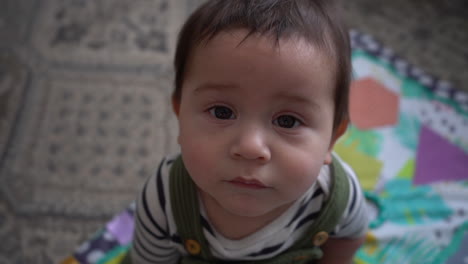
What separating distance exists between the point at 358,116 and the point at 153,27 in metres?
0.62

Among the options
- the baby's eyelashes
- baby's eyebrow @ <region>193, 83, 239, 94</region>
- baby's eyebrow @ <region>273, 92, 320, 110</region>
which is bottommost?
the baby's eyelashes

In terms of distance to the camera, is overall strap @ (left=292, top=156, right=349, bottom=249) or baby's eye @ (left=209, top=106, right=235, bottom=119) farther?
overall strap @ (left=292, top=156, right=349, bottom=249)

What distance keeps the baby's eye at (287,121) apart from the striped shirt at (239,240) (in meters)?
0.16

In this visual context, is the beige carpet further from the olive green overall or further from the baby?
the baby

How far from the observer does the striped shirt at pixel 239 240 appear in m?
0.59

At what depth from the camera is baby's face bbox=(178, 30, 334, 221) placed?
0.44 metres

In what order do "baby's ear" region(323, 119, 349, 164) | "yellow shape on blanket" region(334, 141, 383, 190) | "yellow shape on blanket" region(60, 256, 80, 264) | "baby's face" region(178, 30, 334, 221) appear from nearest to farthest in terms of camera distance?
"baby's face" region(178, 30, 334, 221), "baby's ear" region(323, 119, 349, 164), "yellow shape on blanket" region(60, 256, 80, 264), "yellow shape on blanket" region(334, 141, 383, 190)

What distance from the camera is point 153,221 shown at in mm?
604

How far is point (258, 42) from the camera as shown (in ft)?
1.45

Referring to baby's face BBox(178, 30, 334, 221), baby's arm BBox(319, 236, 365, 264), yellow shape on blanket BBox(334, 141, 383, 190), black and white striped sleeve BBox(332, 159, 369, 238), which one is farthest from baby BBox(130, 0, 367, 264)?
yellow shape on blanket BBox(334, 141, 383, 190)

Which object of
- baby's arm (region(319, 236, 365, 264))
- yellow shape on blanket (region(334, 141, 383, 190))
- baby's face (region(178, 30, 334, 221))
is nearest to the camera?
baby's face (region(178, 30, 334, 221))

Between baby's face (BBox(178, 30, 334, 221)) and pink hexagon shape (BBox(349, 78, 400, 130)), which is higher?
pink hexagon shape (BBox(349, 78, 400, 130))

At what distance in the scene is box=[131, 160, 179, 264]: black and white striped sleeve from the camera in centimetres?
60

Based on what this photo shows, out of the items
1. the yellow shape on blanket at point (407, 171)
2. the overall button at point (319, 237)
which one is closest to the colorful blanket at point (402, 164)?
the yellow shape on blanket at point (407, 171)
